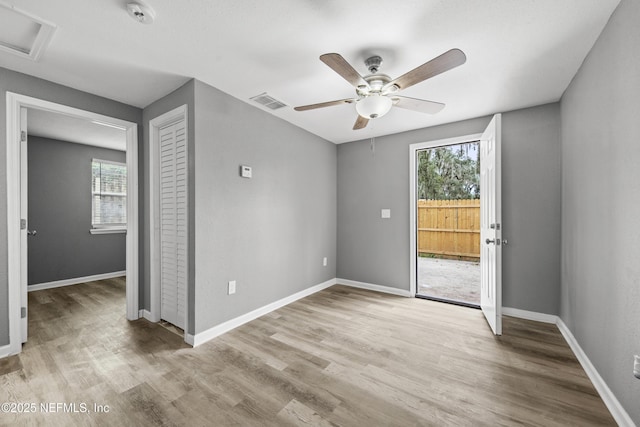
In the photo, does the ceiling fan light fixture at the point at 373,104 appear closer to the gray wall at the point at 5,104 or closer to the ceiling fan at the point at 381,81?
the ceiling fan at the point at 381,81

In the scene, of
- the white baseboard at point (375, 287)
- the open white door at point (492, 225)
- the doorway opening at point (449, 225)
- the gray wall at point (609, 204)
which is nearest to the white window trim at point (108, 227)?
the white baseboard at point (375, 287)

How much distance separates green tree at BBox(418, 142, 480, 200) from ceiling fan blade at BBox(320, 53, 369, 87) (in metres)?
5.89

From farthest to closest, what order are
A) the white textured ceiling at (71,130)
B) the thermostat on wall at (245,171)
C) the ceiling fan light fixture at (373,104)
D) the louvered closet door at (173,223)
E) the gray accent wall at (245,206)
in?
1. the white textured ceiling at (71,130)
2. the thermostat on wall at (245,171)
3. the louvered closet door at (173,223)
4. the gray accent wall at (245,206)
5. the ceiling fan light fixture at (373,104)

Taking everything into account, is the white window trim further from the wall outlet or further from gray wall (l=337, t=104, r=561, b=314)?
gray wall (l=337, t=104, r=561, b=314)

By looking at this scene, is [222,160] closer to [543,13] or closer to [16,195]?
[16,195]

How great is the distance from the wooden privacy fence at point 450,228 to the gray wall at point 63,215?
6.73m

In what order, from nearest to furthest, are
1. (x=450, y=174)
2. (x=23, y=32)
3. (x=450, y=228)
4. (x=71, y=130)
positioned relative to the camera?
(x=23, y=32), (x=71, y=130), (x=450, y=228), (x=450, y=174)

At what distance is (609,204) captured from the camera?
165 centimetres

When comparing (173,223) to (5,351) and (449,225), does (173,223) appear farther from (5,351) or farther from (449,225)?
(449,225)

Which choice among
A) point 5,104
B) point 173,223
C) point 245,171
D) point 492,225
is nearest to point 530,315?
point 492,225

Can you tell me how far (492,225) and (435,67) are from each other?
177cm

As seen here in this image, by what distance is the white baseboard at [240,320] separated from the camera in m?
2.38

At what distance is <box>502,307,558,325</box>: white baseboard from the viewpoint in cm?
282

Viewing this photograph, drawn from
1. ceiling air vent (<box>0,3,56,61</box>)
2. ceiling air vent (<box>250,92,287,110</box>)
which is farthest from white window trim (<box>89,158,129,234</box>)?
ceiling air vent (<box>250,92,287,110</box>)
